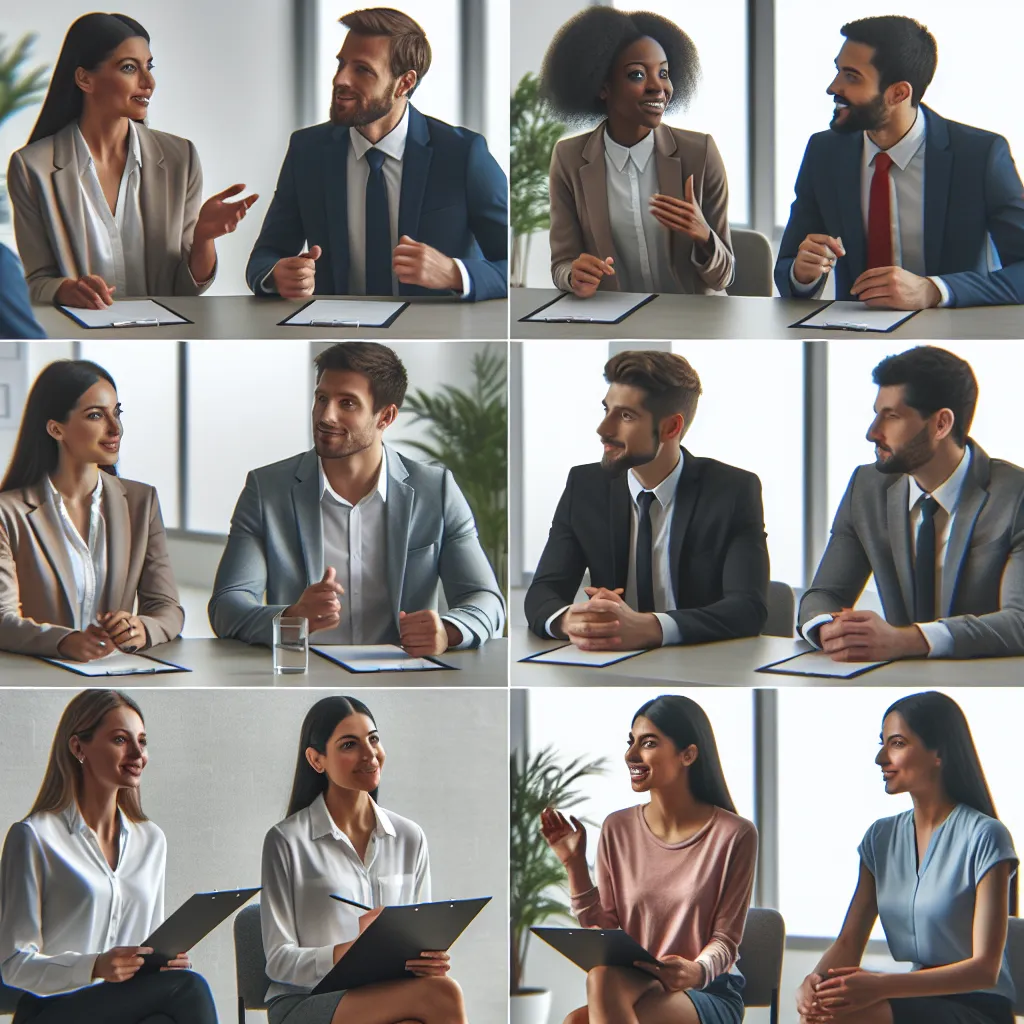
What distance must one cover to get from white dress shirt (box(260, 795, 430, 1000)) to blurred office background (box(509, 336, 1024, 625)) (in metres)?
0.90

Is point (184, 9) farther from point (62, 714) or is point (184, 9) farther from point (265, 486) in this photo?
point (62, 714)

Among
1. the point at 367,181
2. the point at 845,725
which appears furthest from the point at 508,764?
the point at 367,181

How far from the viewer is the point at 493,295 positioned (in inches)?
120

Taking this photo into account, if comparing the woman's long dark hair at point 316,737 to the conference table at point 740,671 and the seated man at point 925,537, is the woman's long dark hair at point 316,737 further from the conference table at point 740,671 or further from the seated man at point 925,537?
the seated man at point 925,537

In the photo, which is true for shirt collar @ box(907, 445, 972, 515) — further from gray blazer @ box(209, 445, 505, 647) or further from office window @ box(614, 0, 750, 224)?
gray blazer @ box(209, 445, 505, 647)

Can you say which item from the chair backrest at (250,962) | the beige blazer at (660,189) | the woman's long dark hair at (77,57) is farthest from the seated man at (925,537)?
the woman's long dark hair at (77,57)

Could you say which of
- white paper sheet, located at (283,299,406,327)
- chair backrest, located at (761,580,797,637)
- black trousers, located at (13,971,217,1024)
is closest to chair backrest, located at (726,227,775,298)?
chair backrest, located at (761,580,797,637)

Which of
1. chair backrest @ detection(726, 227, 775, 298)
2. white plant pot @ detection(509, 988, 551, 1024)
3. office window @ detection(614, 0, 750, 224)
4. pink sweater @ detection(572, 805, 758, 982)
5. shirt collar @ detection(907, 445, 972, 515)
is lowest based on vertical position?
white plant pot @ detection(509, 988, 551, 1024)

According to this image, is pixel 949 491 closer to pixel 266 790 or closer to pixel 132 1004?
pixel 266 790

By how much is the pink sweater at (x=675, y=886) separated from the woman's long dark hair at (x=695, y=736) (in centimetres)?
5

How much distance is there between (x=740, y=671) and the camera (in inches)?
117

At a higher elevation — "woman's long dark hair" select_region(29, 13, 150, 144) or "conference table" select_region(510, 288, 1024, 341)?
"woman's long dark hair" select_region(29, 13, 150, 144)

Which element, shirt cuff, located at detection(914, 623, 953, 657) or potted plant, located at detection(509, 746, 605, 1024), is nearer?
shirt cuff, located at detection(914, 623, 953, 657)

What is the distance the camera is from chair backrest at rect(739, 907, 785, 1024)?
3.04 m
